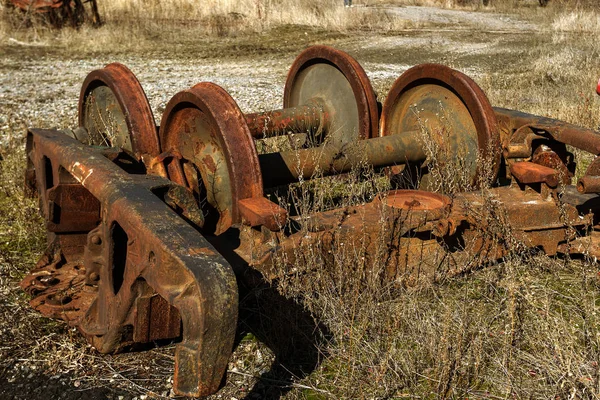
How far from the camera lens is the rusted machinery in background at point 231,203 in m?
2.48

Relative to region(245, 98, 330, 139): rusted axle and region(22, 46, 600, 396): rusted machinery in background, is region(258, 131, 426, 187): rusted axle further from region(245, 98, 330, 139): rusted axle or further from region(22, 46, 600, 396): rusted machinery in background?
region(245, 98, 330, 139): rusted axle

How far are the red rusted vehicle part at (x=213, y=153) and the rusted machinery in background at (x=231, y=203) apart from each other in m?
0.01

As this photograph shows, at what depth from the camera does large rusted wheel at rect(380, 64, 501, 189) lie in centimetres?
420

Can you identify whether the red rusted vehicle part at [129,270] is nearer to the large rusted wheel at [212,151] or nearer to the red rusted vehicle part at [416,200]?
the large rusted wheel at [212,151]

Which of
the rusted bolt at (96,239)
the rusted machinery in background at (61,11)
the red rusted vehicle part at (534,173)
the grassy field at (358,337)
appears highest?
the rusted machinery in background at (61,11)

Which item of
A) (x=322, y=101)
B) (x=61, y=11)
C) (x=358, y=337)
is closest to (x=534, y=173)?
(x=358, y=337)

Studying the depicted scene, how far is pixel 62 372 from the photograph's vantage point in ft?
9.85

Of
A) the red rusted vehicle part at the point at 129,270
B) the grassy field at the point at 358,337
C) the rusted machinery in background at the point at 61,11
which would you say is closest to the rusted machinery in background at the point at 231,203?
the red rusted vehicle part at the point at 129,270

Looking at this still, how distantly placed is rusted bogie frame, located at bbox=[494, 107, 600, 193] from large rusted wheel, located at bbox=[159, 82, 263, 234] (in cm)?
176

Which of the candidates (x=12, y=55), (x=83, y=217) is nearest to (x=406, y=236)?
(x=83, y=217)

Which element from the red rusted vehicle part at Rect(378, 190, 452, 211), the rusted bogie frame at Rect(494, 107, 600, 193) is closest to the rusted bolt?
the red rusted vehicle part at Rect(378, 190, 452, 211)

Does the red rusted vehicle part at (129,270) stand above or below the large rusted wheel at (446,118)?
below

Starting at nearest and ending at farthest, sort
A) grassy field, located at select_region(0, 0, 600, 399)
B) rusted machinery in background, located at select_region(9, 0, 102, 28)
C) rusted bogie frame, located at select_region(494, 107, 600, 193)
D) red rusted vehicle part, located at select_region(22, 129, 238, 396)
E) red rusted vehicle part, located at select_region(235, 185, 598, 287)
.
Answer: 1. red rusted vehicle part, located at select_region(22, 129, 238, 396)
2. grassy field, located at select_region(0, 0, 600, 399)
3. red rusted vehicle part, located at select_region(235, 185, 598, 287)
4. rusted bogie frame, located at select_region(494, 107, 600, 193)
5. rusted machinery in background, located at select_region(9, 0, 102, 28)

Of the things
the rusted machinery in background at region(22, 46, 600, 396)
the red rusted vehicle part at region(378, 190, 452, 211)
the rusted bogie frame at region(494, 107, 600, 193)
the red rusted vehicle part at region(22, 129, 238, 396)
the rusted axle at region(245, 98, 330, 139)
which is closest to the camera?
the red rusted vehicle part at region(22, 129, 238, 396)
